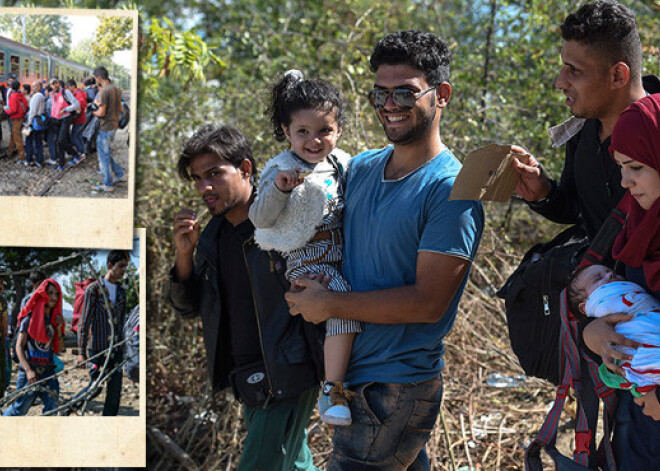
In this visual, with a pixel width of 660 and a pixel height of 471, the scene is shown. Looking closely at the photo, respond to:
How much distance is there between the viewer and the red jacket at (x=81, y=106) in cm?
379

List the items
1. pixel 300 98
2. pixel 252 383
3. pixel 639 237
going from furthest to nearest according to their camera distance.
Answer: pixel 252 383 < pixel 300 98 < pixel 639 237

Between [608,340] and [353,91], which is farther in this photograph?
[353,91]

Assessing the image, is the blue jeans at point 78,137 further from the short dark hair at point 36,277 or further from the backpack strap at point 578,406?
the backpack strap at point 578,406

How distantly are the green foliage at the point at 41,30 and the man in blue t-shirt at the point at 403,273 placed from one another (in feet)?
5.68

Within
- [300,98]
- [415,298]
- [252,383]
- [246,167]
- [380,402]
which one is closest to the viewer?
[415,298]

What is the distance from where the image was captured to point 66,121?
3805mm

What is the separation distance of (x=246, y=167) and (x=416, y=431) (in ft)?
4.66

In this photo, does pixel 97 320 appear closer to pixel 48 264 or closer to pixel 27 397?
pixel 48 264

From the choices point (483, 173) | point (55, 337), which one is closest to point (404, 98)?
point (483, 173)

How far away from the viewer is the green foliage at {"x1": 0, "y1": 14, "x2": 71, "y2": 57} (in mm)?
3689

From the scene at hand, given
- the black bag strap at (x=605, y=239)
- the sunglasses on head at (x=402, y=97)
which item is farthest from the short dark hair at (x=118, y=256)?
the black bag strap at (x=605, y=239)

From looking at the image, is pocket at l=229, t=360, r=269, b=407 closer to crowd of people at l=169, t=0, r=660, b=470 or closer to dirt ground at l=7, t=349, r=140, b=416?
crowd of people at l=169, t=0, r=660, b=470

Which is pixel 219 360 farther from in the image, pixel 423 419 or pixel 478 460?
pixel 478 460

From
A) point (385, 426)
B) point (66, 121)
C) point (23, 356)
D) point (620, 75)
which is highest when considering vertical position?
point (620, 75)
